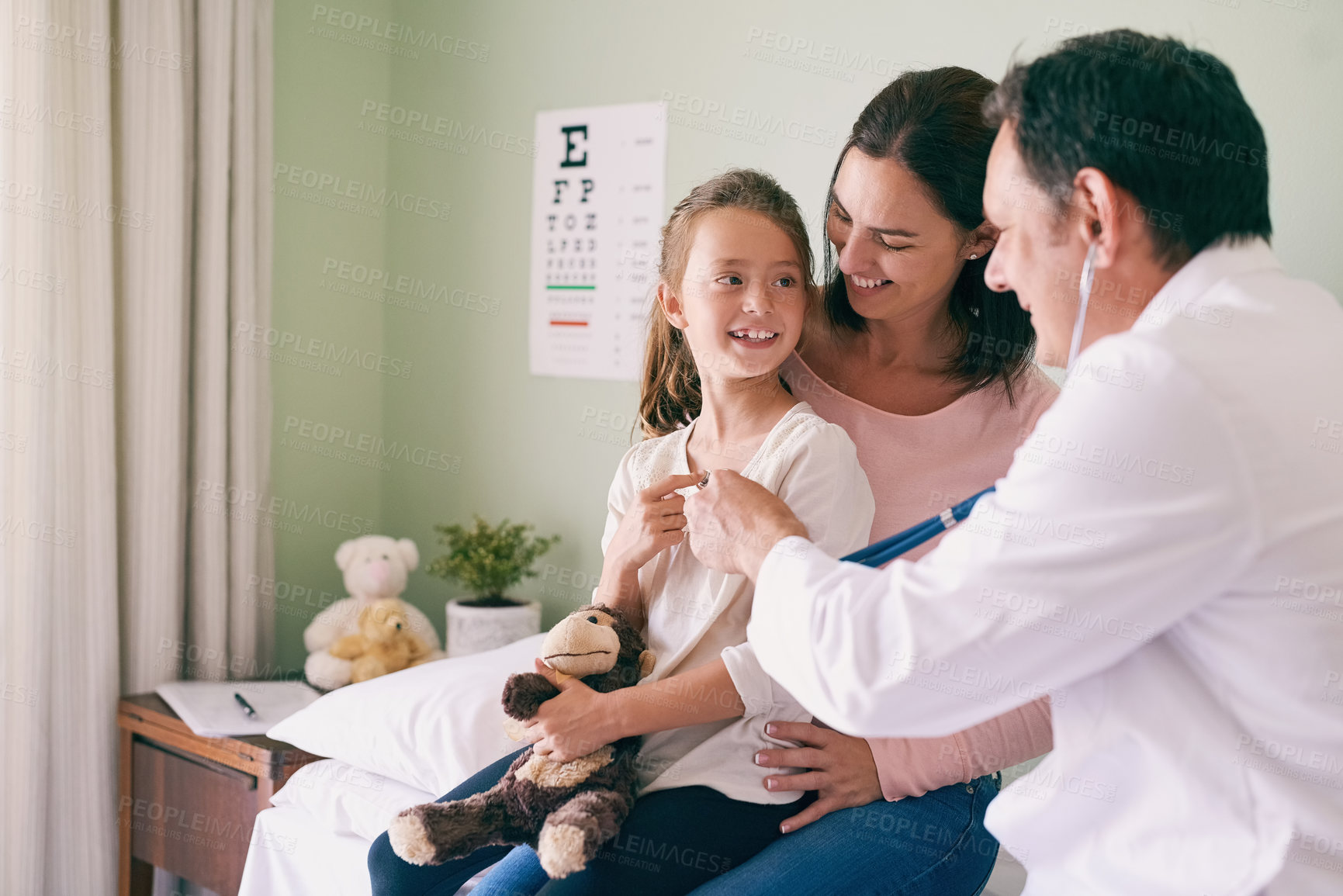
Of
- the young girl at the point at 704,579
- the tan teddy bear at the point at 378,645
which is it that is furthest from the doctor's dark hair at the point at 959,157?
the tan teddy bear at the point at 378,645

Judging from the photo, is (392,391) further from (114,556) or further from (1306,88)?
(1306,88)

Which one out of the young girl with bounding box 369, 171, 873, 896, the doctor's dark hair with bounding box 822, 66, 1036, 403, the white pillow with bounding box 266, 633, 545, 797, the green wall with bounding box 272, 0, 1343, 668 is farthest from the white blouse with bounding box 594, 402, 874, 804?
the green wall with bounding box 272, 0, 1343, 668

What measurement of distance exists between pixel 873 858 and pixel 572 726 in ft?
1.20

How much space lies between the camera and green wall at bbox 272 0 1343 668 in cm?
216

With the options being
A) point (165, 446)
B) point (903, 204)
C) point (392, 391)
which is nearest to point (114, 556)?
point (165, 446)

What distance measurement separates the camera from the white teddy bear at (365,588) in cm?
239

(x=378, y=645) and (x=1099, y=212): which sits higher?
(x=1099, y=212)

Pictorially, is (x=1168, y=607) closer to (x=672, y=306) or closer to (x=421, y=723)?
(x=672, y=306)

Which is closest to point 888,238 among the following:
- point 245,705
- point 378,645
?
point 378,645

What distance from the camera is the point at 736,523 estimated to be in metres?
1.09

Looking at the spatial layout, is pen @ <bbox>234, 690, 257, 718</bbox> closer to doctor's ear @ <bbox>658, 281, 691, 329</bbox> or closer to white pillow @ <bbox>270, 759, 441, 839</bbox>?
white pillow @ <bbox>270, 759, 441, 839</bbox>

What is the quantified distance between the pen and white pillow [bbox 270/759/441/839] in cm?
26

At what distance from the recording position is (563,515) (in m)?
2.54

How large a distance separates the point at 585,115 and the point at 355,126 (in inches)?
26.0
